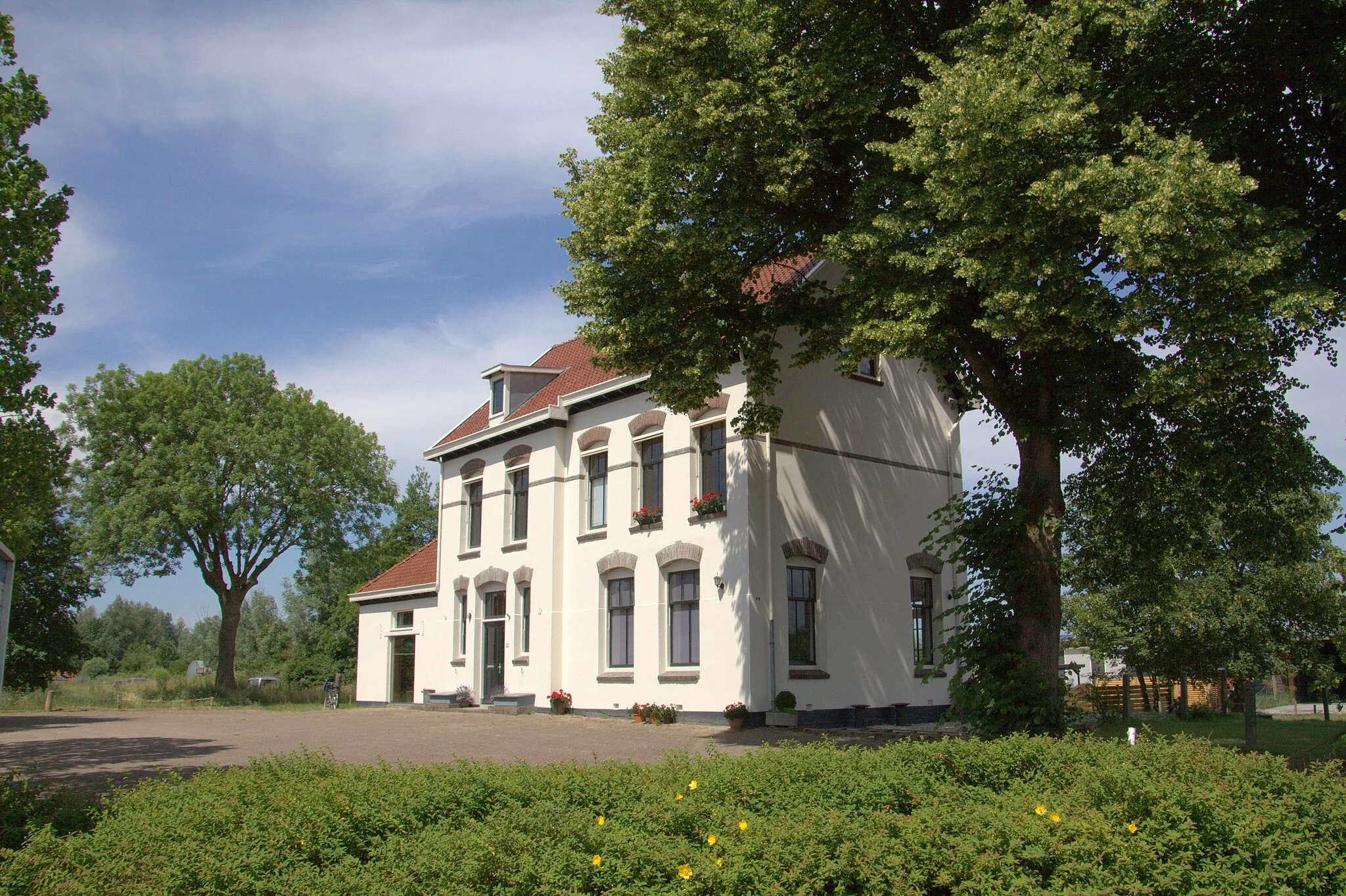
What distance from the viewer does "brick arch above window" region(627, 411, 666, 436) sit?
2166 centimetres

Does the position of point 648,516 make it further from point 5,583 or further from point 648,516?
point 5,583

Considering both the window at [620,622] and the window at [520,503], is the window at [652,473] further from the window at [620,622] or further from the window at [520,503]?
the window at [520,503]

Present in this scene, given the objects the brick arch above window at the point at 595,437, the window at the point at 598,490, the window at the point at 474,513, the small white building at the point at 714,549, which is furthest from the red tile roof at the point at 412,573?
the brick arch above window at the point at 595,437

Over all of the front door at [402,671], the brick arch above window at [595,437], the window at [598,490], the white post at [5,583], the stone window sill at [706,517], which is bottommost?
the front door at [402,671]

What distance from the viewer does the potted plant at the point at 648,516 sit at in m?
21.5

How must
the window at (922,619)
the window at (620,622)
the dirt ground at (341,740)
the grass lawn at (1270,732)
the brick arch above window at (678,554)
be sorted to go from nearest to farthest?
the grass lawn at (1270,732) → the dirt ground at (341,740) → the brick arch above window at (678,554) → the window at (922,619) → the window at (620,622)

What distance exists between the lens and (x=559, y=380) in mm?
27391

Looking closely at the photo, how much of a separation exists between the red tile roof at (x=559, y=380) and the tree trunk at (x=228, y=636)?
17.8 meters

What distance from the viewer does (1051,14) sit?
1094 cm

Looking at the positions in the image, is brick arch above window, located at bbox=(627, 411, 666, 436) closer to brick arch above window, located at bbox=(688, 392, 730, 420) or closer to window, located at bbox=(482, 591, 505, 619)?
brick arch above window, located at bbox=(688, 392, 730, 420)

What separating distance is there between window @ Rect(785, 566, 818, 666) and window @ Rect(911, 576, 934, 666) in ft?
9.87

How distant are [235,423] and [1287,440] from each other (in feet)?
123

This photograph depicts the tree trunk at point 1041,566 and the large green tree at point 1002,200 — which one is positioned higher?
the large green tree at point 1002,200

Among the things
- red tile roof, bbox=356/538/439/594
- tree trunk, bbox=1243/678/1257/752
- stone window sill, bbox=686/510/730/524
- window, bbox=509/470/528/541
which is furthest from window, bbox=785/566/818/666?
red tile roof, bbox=356/538/439/594
